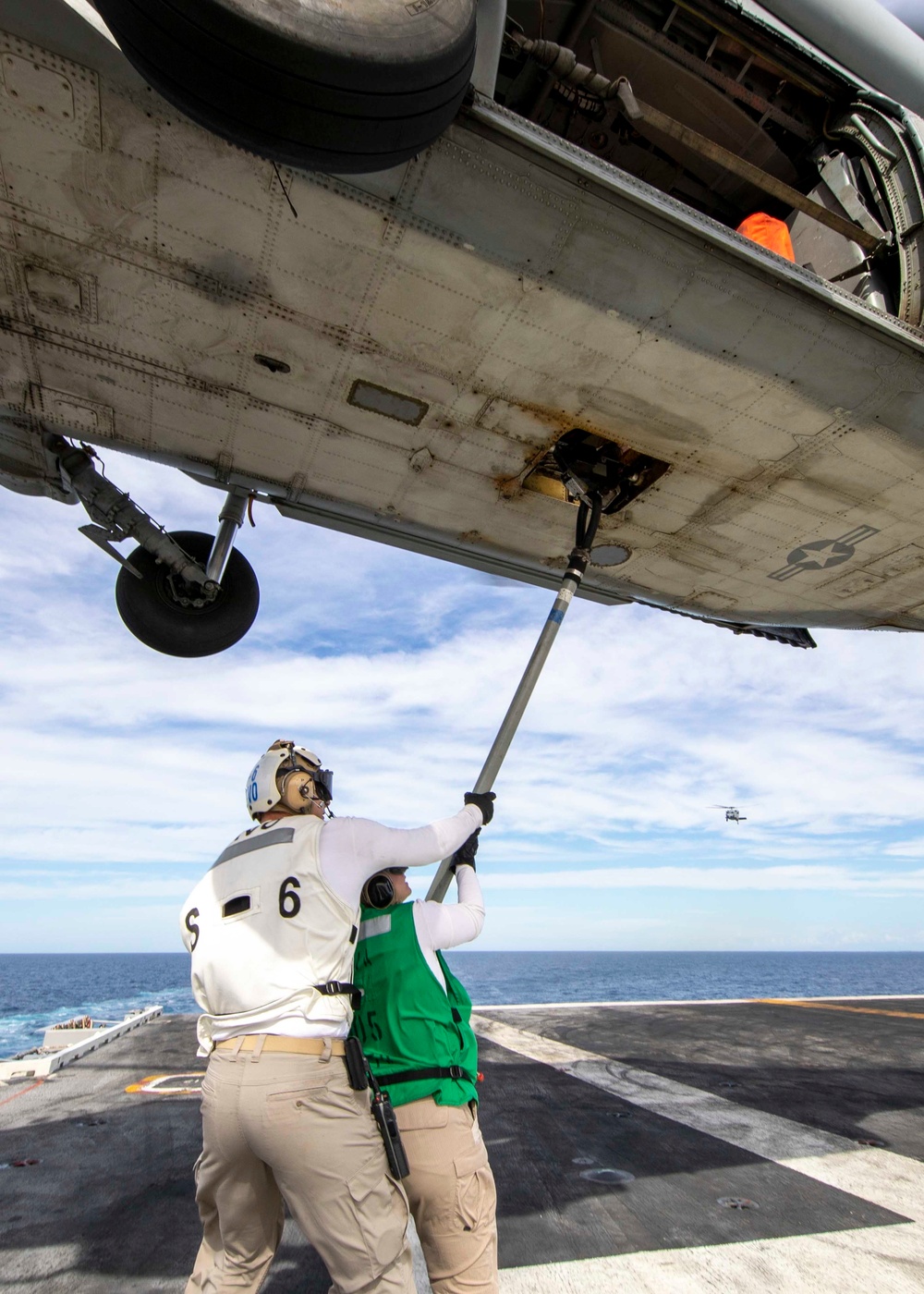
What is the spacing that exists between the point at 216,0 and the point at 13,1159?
682 centimetres

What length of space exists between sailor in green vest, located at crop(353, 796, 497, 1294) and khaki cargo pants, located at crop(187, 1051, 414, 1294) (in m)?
0.18

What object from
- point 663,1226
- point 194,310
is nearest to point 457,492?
point 194,310

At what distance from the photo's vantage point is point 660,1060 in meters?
8.88

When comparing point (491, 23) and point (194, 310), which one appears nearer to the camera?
point (491, 23)

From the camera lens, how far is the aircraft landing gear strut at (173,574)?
16.7ft

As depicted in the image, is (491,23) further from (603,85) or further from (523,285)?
(523,285)

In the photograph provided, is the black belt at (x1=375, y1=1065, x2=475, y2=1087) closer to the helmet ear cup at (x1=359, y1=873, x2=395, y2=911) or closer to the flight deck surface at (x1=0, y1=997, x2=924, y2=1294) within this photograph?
the helmet ear cup at (x1=359, y1=873, x2=395, y2=911)

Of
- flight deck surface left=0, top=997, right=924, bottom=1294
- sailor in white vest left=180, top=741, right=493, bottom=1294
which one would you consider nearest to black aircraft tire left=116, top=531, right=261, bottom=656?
sailor in white vest left=180, top=741, right=493, bottom=1294

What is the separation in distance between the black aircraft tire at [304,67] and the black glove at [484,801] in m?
2.84

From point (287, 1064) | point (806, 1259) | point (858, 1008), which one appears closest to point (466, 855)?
point (287, 1064)

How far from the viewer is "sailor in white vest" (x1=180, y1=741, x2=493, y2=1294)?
2064 mm

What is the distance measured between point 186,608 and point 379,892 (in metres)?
3.83

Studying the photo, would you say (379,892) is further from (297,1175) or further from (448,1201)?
(448,1201)

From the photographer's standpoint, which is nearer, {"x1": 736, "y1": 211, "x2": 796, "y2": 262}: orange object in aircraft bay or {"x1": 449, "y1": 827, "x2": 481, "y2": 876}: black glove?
{"x1": 449, "y1": 827, "x2": 481, "y2": 876}: black glove
